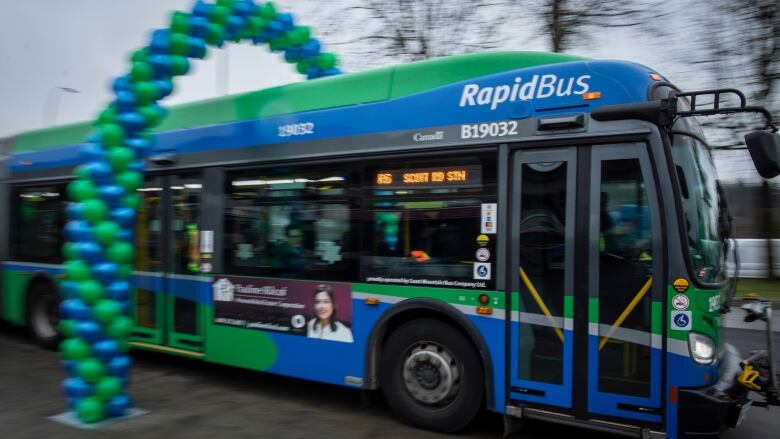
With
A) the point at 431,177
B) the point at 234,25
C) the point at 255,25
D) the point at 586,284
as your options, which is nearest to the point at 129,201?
the point at 234,25

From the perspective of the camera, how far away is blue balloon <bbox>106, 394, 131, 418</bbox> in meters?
5.36

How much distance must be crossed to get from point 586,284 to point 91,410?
13.7ft

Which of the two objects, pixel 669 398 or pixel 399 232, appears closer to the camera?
pixel 669 398

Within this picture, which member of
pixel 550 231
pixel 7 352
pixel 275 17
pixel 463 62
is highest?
pixel 275 17

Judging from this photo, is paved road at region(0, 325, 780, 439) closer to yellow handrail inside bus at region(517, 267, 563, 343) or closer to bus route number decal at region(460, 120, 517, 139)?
yellow handrail inside bus at region(517, 267, 563, 343)

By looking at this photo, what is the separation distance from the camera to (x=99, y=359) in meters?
5.29

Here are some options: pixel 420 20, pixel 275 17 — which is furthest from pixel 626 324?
pixel 420 20

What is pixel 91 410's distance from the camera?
17.2 ft

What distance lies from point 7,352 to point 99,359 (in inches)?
172

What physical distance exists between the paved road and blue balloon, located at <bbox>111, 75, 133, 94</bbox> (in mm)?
2944

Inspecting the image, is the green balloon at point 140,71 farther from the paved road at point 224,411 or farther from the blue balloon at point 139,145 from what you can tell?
the paved road at point 224,411

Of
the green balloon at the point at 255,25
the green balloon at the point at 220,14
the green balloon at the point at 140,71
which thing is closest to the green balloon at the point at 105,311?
the green balloon at the point at 140,71

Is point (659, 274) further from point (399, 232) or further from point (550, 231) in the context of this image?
point (399, 232)

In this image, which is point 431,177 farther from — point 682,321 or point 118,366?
point 118,366
